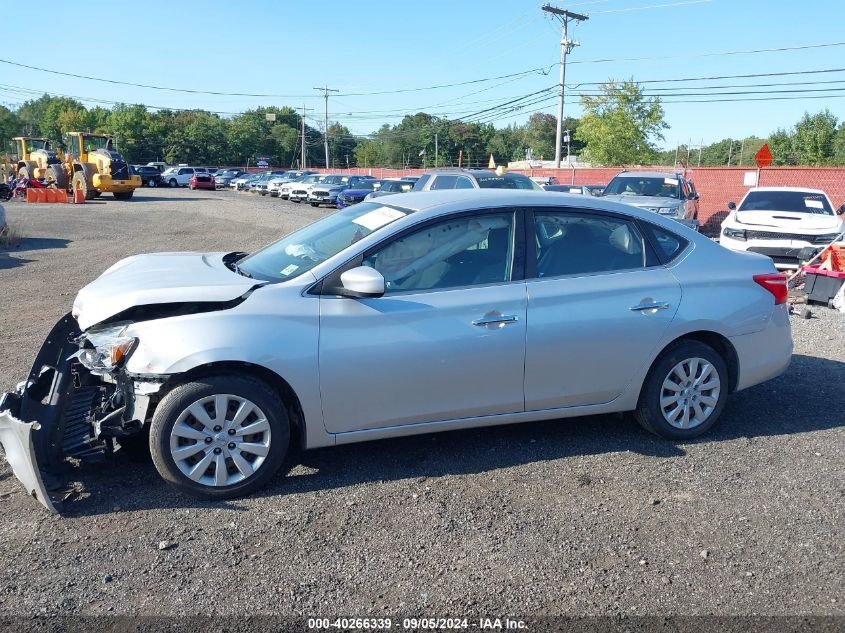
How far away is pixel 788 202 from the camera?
1355cm

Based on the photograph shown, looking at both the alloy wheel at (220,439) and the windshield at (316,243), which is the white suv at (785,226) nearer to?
the windshield at (316,243)

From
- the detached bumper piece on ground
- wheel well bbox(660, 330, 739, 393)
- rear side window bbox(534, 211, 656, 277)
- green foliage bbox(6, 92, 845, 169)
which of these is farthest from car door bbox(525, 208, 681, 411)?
green foliage bbox(6, 92, 845, 169)

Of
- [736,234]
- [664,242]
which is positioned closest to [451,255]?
[664,242]

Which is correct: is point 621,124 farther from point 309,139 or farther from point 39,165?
point 309,139

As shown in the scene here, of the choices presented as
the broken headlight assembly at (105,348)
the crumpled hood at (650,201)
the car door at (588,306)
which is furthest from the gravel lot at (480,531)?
the crumpled hood at (650,201)

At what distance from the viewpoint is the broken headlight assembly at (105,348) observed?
153 inches

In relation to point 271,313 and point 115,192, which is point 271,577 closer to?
point 271,313

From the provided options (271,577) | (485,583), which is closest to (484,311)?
(485,583)

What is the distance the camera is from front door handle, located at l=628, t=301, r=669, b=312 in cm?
467

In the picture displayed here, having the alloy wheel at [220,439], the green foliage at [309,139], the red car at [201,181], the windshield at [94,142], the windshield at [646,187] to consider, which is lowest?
the alloy wheel at [220,439]

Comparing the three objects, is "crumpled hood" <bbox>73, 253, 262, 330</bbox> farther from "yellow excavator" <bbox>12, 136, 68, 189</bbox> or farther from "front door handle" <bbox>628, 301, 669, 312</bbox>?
"yellow excavator" <bbox>12, 136, 68, 189</bbox>

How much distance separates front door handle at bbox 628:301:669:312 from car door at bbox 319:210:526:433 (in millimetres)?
810

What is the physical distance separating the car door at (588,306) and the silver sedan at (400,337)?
11 mm

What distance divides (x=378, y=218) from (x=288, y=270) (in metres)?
0.70
